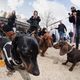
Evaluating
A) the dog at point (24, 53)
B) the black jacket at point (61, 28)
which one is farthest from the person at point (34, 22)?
the dog at point (24, 53)

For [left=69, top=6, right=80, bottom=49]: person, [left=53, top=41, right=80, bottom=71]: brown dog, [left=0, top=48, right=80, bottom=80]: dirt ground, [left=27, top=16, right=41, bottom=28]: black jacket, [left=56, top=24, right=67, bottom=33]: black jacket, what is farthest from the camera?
[left=56, top=24, right=67, bottom=33]: black jacket

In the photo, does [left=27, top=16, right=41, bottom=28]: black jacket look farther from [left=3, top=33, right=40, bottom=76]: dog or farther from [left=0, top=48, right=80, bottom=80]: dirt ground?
[left=3, top=33, right=40, bottom=76]: dog

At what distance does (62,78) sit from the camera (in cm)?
948

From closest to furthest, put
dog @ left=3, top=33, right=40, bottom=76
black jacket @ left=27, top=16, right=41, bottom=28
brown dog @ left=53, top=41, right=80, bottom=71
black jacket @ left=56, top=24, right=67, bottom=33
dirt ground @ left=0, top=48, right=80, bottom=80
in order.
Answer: dog @ left=3, top=33, right=40, bottom=76 < dirt ground @ left=0, top=48, right=80, bottom=80 < brown dog @ left=53, top=41, right=80, bottom=71 < black jacket @ left=27, top=16, right=41, bottom=28 < black jacket @ left=56, top=24, right=67, bottom=33

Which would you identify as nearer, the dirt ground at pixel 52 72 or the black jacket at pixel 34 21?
the dirt ground at pixel 52 72

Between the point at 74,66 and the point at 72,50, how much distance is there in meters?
0.76

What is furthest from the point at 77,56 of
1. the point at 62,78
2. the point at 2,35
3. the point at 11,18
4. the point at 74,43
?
the point at 2,35

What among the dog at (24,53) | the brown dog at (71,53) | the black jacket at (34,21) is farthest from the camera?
the black jacket at (34,21)

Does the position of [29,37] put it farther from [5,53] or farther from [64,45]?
[64,45]

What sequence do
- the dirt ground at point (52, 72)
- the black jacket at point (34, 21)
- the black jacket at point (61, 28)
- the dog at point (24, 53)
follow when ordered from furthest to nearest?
the black jacket at point (61, 28) < the black jacket at point (34, 21) < the dirt ground at point (52, 72) < the dog at point (24, 53)

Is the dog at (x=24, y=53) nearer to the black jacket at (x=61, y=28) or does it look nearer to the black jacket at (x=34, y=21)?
the black jacket at (x=34, y=21)

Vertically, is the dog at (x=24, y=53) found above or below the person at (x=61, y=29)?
above

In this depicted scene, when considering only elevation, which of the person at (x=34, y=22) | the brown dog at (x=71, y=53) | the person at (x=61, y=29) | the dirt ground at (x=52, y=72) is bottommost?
the dirt ground at (x=52, y=72)

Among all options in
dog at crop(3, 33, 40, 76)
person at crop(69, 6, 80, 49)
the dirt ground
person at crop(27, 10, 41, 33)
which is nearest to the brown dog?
the dirt ground
